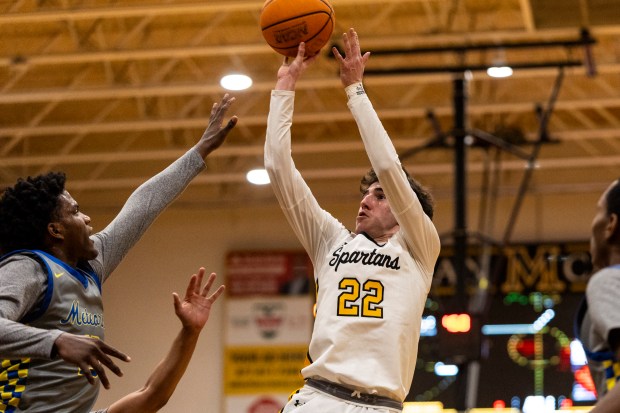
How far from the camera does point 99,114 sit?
15.6 metres

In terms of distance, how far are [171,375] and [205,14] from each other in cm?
951

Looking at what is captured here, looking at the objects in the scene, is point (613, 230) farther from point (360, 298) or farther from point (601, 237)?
point (360, 298)

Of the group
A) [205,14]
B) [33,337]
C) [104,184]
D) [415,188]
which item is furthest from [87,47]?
[33,337]

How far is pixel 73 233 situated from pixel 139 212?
1.47 feet

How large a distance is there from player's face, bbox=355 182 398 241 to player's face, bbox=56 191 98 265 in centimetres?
111

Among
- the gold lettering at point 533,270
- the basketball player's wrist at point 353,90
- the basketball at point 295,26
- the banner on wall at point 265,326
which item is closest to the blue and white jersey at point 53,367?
the basketball player's wrist at point 353,90

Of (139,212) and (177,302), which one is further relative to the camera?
(139,212)

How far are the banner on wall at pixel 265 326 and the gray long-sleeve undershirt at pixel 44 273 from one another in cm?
1202

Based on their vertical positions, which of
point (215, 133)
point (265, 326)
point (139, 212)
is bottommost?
point (139, 212)

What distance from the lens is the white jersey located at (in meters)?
4.20

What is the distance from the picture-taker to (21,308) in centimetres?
371

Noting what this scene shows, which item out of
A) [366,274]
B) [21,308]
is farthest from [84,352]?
[366,274]

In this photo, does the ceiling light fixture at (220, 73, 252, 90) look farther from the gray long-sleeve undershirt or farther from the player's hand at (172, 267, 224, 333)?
the player's hand at (172, 267, 224, 333)

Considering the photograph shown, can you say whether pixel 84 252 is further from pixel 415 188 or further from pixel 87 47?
pixel 87 47
